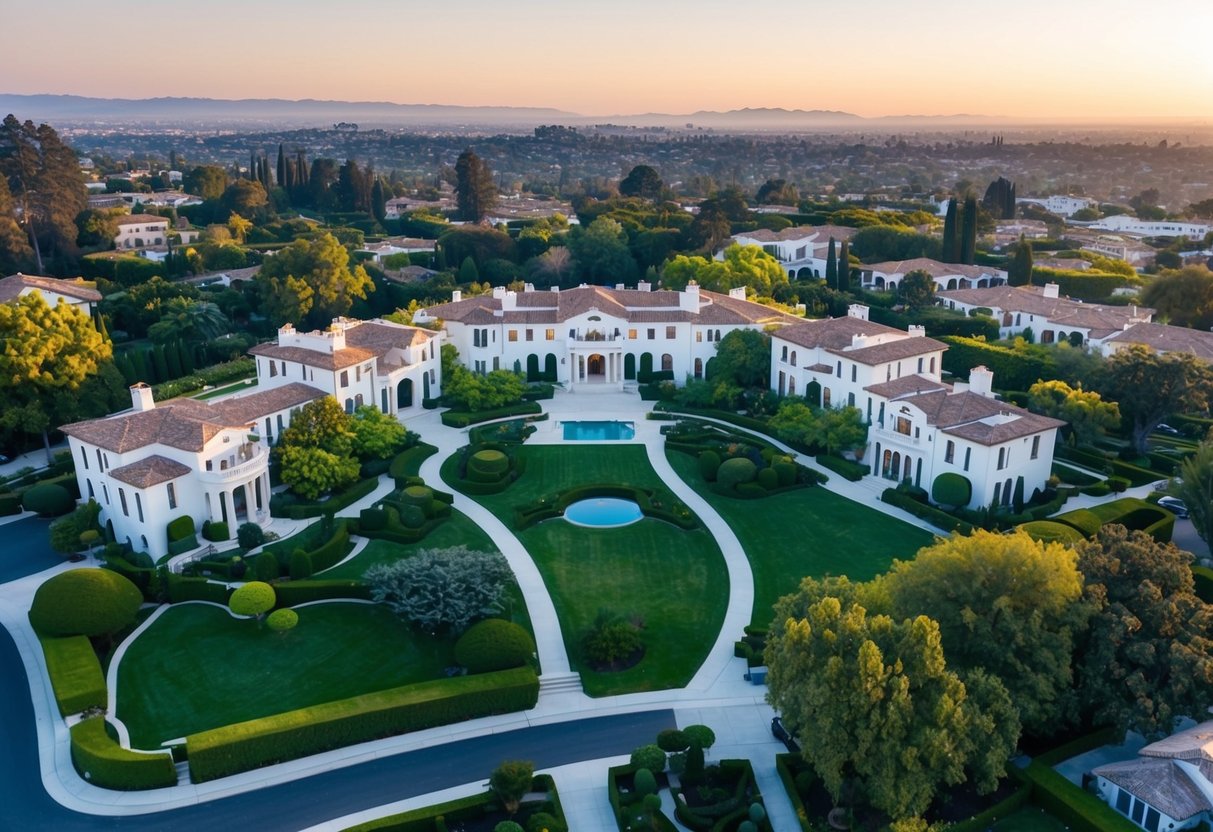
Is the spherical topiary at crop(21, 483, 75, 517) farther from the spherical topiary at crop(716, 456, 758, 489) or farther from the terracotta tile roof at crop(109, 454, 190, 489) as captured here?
the spherical topiary at crop(716, 456, 758, 489)

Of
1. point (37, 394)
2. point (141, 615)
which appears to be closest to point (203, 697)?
point (141, 615)

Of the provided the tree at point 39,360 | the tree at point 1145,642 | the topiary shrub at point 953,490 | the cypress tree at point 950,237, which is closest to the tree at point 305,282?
the tree at point 39,360

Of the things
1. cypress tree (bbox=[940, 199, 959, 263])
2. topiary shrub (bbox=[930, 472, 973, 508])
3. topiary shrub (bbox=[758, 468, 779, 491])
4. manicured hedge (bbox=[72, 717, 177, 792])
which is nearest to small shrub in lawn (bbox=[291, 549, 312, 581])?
manicured hedge (bbox=[72, 717, 177, 792])

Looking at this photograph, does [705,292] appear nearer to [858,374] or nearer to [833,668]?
[858,374]

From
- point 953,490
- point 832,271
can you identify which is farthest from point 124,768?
point 832,271

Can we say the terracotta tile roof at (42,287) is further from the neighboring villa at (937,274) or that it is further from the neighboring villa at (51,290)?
the neighboring villa at (937,274)
